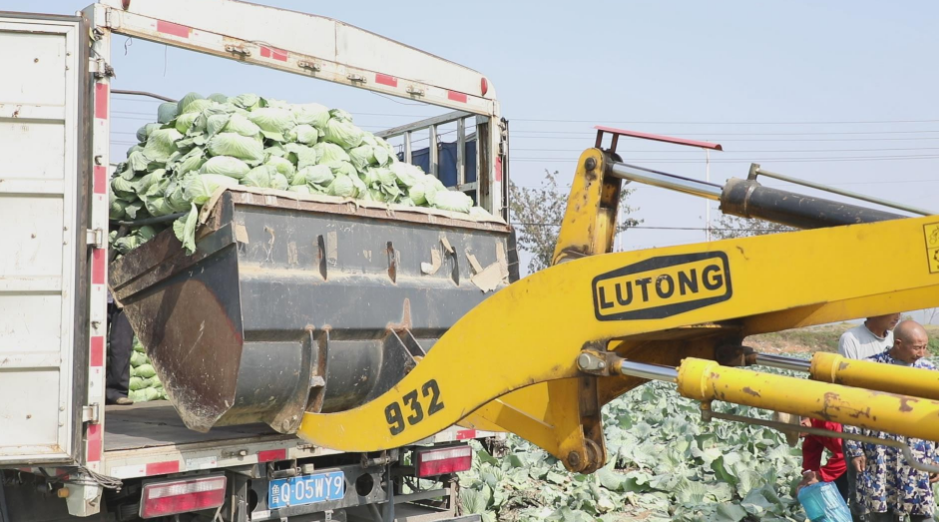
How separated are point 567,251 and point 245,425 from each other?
8.06ft

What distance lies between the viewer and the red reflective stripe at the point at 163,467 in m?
4.29

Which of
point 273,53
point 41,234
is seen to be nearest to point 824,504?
point 273,53

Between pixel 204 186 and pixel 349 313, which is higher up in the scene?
pixel 204 186

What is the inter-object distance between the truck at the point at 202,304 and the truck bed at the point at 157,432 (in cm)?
2

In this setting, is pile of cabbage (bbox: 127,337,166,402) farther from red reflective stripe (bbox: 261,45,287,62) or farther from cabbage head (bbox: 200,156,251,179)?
red reflective stripe (bbox: 261,45,287,62)

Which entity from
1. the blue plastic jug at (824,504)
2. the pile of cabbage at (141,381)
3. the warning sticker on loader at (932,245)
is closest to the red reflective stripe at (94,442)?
the pile of cabbage at (141,381)

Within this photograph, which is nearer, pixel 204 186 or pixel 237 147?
pixel 204 186

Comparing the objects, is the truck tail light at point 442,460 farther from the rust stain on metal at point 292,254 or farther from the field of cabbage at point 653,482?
the field of cabbage at point 653,482

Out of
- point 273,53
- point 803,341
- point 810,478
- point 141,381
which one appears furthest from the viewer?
point 803,341

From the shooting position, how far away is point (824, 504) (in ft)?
19.1

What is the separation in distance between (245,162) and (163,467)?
5.11ft

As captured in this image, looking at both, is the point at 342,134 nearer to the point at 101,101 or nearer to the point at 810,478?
the point at 101,101

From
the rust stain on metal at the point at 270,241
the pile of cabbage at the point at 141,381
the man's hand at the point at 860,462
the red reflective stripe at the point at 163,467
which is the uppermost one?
the rust stain on metal at the point at 270,241

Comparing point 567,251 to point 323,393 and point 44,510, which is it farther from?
point 44,510
